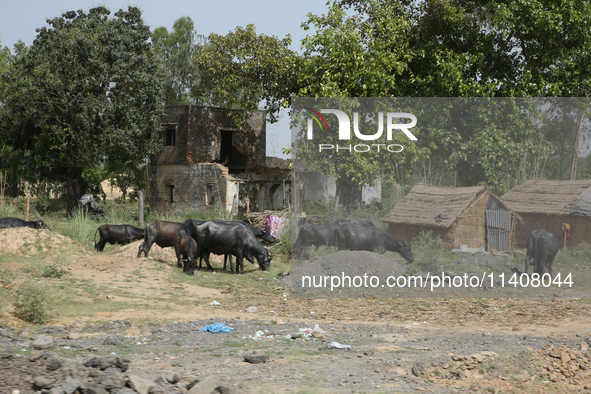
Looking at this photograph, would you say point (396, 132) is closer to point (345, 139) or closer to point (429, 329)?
point (345, 139)

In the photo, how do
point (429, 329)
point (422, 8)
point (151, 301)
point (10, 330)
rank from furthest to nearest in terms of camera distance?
point (422, 8), point (151, 301), point (429, 329), point (10, 330)

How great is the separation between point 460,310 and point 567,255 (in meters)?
2.62

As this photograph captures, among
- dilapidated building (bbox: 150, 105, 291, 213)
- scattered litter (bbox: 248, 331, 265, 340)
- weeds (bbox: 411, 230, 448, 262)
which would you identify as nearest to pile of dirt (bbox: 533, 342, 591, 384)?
scattered litter (bbox: 248, 331, 265, 340)

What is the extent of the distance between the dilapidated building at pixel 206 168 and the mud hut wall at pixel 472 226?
48.8 feet

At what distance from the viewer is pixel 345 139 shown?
451 inches

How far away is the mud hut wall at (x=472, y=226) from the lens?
1159 centimetres

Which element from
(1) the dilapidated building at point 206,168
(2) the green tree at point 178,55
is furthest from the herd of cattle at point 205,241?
(2) the green tree at point 178,55

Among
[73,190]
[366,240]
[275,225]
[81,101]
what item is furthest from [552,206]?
[73,190]

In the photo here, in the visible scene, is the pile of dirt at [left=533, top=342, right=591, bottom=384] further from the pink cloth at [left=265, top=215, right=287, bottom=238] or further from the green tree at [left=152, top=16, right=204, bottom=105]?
the green tree at [left=152, top=16, right=204, bottom=105]

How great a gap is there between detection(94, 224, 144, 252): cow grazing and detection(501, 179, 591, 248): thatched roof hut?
10.6 meters

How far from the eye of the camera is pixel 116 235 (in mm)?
16953

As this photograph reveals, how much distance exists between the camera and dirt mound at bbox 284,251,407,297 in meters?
11.4

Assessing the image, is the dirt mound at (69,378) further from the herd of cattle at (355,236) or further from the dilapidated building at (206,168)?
the dilapidated building at (206,168)

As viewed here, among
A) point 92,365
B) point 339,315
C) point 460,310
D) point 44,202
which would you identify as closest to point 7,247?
point 339,315
